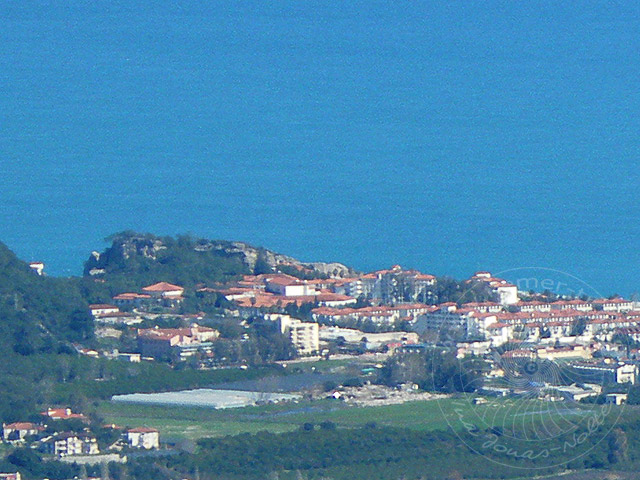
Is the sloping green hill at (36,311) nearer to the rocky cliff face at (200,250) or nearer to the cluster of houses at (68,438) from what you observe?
the rocky cliff face at (200,250)

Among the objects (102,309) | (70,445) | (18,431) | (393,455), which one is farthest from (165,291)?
(393,455)

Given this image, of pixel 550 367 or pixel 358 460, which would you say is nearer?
pixel 358 460

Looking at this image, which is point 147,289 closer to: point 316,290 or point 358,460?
point 316,290

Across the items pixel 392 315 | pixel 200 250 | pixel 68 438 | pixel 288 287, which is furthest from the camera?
pixel 200 250

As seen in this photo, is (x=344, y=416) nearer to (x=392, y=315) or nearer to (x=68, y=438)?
(x=68, y=438)

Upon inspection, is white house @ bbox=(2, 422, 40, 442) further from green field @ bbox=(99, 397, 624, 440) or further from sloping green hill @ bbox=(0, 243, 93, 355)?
sloping green hill @ bbox=(0, 243, 93, 355)

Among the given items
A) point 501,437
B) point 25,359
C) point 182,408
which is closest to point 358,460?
point 501,437

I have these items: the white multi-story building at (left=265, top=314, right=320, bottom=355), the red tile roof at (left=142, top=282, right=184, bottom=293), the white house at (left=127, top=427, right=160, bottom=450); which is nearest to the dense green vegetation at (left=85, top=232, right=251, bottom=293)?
the red tile roof at (left=142, top=282, right=184, bottom=293)
